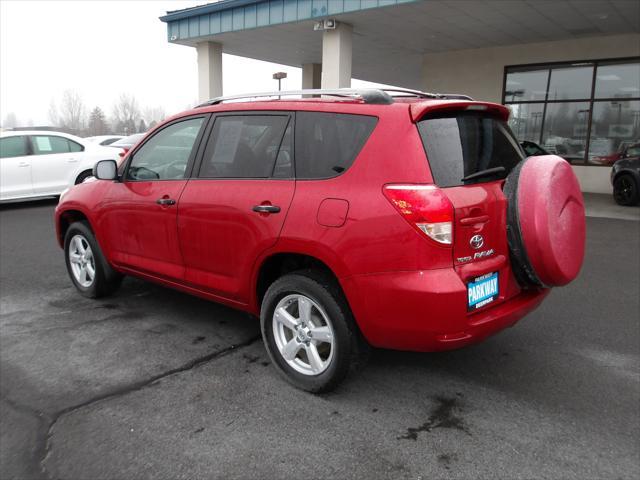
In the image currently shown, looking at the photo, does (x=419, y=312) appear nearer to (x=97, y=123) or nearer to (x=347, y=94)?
(x=347, y=94)

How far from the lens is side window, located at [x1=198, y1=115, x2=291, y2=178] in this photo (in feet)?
11.6

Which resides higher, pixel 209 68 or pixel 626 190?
pixel 209 68

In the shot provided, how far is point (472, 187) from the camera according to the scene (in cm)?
303

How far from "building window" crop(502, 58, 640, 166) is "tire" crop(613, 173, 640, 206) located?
182cm

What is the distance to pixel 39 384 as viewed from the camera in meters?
3.41

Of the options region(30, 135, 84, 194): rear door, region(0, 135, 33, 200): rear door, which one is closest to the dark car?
region(30, 135, 84, 194): rear door

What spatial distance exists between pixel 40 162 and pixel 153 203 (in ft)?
27.7

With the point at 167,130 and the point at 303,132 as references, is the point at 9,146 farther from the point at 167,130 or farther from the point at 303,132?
the point at 303,132

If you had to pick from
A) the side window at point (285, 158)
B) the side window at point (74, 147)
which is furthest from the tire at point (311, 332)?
the side window at point (74, 147)

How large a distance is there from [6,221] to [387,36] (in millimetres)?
9694

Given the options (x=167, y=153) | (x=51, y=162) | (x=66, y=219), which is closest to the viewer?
(x=167, y=153)

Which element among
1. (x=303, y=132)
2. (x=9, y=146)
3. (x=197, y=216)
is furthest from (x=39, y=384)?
(x=9, y=146)

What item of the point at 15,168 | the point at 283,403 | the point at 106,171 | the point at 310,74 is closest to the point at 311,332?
the point at 283,403

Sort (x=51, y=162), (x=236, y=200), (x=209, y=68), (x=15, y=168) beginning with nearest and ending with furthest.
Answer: (x=236, y=200)
(x=15, y=168)
(x=51, y=162)
(x=209, y=68)
